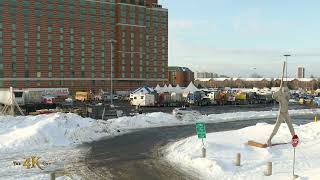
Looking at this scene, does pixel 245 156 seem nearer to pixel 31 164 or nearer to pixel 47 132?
pixel 31 164

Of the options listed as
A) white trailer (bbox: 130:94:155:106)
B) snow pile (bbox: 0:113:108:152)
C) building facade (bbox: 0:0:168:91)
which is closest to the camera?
snow pile (bbox: 0:113:108:152)

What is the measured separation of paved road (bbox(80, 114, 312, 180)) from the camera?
19.8 metres

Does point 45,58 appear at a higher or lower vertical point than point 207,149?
higher

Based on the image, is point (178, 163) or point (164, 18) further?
point (164, 18)

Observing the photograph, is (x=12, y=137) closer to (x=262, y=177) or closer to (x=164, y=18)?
(x=262, y=177)

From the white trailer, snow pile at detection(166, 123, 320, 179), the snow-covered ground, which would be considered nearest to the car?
the snow-covered ground

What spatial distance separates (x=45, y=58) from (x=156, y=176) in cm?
11656

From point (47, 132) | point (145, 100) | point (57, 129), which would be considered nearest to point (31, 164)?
point (47, 132)

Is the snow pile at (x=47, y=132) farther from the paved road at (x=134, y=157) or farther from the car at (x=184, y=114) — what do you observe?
the car at (x=184, y=114)

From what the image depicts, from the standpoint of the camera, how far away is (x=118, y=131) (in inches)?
1455

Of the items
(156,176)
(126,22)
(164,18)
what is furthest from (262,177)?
(164,18)

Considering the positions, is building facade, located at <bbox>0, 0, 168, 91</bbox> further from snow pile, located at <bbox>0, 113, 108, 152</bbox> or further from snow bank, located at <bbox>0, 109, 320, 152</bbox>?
snow pile, located at <bbox>0, 113, 108, 152</bbox>

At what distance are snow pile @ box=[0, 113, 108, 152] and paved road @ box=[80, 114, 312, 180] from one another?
6.24 ft

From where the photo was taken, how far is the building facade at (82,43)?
409 feet
